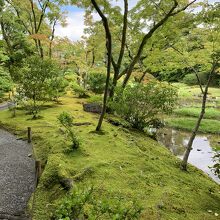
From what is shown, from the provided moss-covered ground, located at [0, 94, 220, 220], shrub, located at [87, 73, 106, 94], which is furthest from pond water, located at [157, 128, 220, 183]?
shrub, located at [87, 73, 106, 94]

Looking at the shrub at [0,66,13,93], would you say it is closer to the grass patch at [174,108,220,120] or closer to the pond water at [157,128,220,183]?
the pond water at [157,128,220,183]

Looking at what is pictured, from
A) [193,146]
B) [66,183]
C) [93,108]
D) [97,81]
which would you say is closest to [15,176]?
[66,183]

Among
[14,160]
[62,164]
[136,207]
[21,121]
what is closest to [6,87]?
[21,121]

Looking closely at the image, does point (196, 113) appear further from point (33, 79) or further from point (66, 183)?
point (66, 183)

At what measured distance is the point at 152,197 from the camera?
7.80 meters

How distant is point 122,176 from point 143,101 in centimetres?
730

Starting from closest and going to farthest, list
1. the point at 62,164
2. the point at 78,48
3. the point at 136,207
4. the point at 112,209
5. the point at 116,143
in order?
the point at 112,209, the point at 136,207, the point at 62,164, the point at 116,143, the point at 78,48

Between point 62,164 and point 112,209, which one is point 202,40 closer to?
point 62,164

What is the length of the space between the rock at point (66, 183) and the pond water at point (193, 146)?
9176 mm

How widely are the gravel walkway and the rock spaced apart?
108cm

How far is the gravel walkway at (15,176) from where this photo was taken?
785cm

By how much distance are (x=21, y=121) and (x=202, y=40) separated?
1070 cm

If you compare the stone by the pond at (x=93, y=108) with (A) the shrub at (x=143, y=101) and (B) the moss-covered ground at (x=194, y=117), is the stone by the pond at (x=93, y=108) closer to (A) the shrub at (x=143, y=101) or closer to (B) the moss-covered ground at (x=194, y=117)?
(A) the shrub at (x=143, y=101)

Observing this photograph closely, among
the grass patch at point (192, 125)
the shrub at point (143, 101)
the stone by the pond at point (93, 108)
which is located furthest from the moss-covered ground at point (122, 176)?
the grass patch at point (192, 125)
